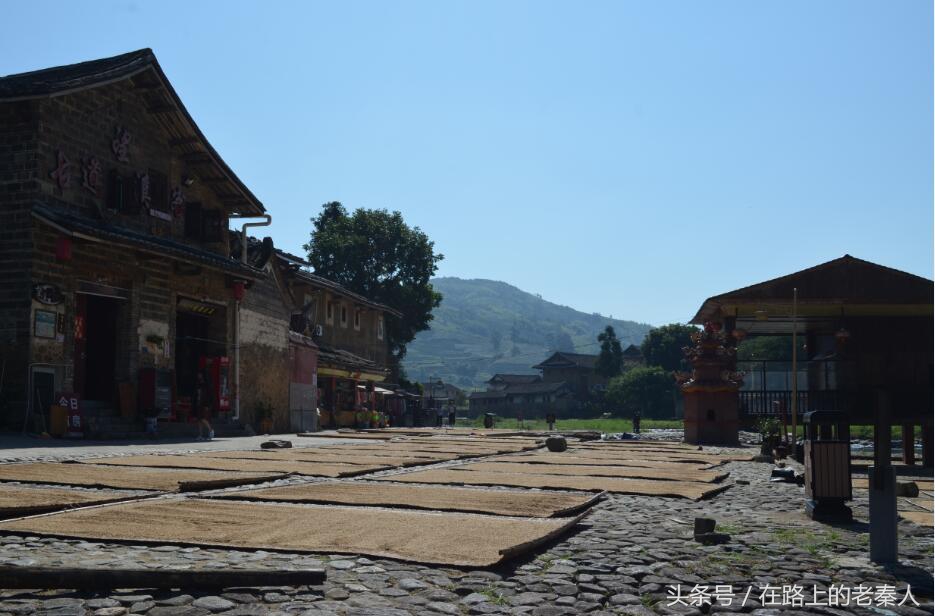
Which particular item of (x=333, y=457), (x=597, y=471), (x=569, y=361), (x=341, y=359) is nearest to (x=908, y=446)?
(x=597, y=471)

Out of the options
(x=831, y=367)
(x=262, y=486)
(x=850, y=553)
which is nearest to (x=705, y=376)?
(x=831, y=367)

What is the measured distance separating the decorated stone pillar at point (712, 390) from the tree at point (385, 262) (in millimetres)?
31869

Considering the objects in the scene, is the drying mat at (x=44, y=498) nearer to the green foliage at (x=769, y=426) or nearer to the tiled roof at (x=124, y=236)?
the tiled roof at (x=124, y=236)

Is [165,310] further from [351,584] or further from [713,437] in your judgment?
[351,584]

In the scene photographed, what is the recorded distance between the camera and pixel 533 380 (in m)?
97.1

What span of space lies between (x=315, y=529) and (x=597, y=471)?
6.82m

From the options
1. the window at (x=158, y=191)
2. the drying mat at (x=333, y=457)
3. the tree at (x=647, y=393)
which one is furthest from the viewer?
the tree at (x=647, y=393)

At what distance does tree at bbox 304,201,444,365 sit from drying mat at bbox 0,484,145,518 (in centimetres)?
4702

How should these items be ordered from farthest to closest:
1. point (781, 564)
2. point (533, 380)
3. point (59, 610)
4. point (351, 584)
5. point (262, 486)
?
point (533, 380)
point (262, 486)
point (781, 564)
point (351, 584)
point (59, 610)

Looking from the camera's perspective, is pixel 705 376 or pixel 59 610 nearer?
pixel 59 610

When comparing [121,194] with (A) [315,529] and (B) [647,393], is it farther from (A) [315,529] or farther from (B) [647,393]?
(B) [647,393]

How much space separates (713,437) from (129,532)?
70.5 ft

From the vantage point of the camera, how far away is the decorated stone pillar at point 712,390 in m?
24.8

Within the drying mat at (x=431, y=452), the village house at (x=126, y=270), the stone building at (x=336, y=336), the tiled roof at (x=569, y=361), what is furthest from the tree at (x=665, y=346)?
the drying mat at (x=431, y=452)
